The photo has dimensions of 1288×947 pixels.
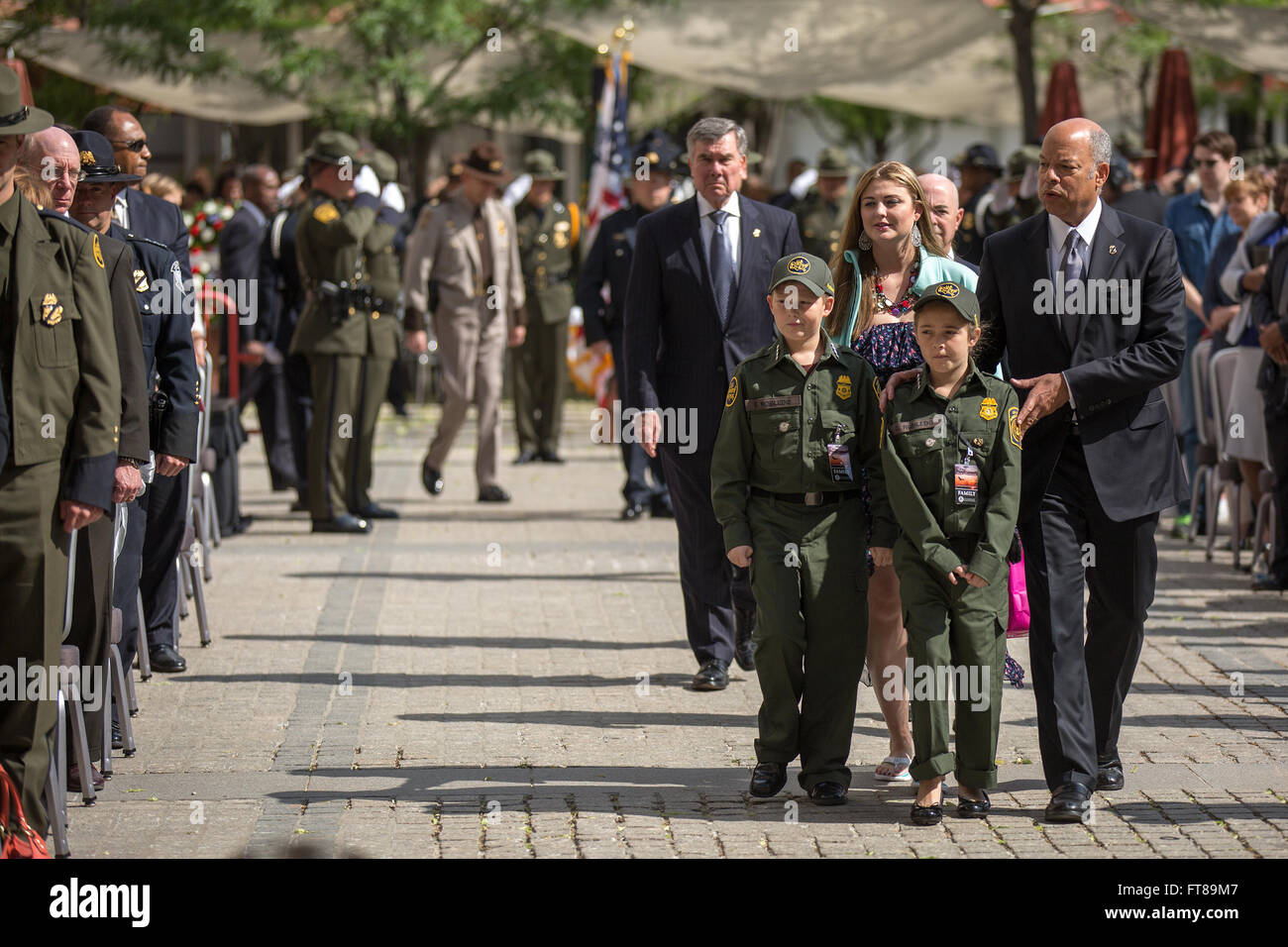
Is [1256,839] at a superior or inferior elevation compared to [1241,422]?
inferior

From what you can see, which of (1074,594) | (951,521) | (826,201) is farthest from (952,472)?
(826,201)

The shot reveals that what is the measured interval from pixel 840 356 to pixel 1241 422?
18.5ft

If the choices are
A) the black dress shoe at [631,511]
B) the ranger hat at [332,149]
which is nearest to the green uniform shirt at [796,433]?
the ranger hat at [332,149]

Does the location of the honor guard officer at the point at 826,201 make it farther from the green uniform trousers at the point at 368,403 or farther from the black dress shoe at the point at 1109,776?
the black dress shoe at the point at 1109,776

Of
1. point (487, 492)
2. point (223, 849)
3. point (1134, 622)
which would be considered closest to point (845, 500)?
point (1134, 622)

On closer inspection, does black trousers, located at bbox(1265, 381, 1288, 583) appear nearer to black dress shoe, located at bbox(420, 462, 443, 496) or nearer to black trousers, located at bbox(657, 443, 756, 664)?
black trousers, located at bbox(657, 443, 756, 664)

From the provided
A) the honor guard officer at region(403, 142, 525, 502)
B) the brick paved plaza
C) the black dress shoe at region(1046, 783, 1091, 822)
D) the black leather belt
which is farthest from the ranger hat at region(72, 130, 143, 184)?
the honor guard officer at region(403, 142, 525, 502)

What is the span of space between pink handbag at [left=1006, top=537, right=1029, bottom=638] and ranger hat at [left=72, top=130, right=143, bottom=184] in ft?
11.2

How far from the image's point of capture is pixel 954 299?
5887 millimetres

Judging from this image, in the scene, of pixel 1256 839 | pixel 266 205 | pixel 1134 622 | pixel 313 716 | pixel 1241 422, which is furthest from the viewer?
pixel 266 205

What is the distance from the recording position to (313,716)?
768cm

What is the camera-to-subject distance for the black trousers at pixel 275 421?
1389cm

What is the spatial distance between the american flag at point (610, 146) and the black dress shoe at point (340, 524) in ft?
17.8

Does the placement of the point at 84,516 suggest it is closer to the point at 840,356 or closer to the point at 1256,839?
the point at 840,356
